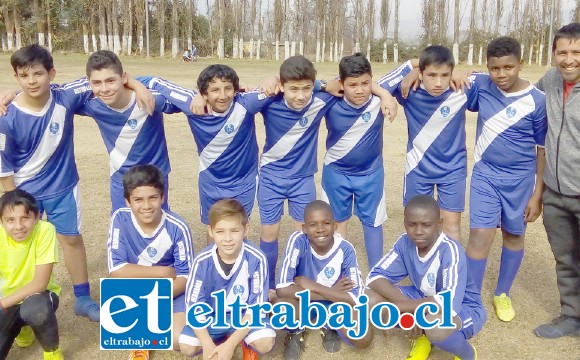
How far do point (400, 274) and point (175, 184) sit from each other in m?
4.42

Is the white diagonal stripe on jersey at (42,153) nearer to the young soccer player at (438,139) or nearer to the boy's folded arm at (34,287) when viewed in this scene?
the boy's folded arm at (34,287)

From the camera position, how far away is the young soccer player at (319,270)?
3369 mm

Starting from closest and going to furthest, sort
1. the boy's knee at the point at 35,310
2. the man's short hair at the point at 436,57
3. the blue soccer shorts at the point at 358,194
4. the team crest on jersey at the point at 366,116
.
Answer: the boy's knee at the point at 35,310 < the man's short hair at the point at 436,57 < the team crest on jersey at the point at 366,116 < the blue soccer shorts at the point at 358,194

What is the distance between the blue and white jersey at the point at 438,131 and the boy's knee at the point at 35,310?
8.58 ft

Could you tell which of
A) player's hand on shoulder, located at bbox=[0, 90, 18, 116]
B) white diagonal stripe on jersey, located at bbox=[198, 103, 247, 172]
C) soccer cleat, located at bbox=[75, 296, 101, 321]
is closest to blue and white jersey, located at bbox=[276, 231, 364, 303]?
white diagonal stripe on jersey, located at bbox=[198, 103, 247, 172]

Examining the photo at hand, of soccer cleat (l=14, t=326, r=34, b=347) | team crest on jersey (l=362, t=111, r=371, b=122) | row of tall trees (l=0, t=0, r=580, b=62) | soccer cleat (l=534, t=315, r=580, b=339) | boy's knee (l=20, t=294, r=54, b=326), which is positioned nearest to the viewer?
boy's knee (l=20, t=294, r=54, b=326)

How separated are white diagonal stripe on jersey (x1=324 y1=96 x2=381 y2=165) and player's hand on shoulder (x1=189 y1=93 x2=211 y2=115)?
0.99 metres

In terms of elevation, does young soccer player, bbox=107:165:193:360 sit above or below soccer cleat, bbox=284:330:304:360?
above

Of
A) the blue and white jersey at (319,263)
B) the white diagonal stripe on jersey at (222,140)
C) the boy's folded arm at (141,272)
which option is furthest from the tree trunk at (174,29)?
the blue and white jersey at (319,263)

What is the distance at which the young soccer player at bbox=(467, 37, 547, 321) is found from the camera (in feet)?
11.9

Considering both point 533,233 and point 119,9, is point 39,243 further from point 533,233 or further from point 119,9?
point 119,9

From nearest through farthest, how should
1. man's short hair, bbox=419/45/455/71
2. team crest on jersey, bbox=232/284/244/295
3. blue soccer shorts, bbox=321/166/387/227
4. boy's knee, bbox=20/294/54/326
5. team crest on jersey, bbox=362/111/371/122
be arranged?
boy's knee, bbox=20/294/54/326 → team crest on jersey, bbox=232/284/244/295 → man's short hair, bbox=419/45/455/71 → team crest on jersey, bbox=362/111/371/122 → blue soccer shorts, bbox=321/166/387/227

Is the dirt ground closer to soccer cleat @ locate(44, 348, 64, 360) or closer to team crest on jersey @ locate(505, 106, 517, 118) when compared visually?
soccer cleat @ locate(44, 348, 64, 360)

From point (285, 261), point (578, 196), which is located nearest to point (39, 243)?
point (285, 261)
